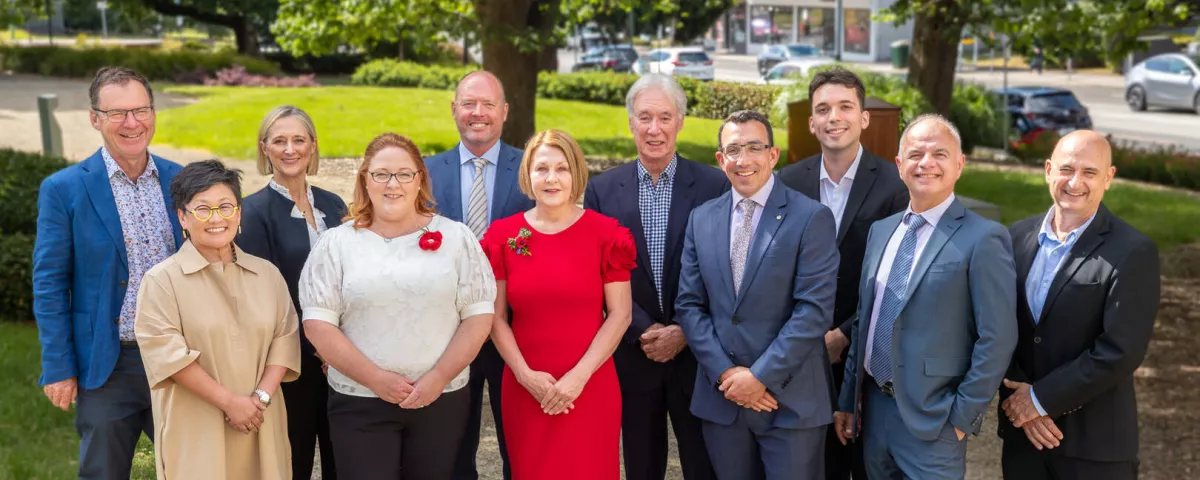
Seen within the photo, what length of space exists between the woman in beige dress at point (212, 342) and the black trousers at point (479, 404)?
3.55ft

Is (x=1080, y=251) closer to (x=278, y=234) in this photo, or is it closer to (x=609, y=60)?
(x=278, y=234)

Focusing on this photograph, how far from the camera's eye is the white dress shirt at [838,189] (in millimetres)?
4883

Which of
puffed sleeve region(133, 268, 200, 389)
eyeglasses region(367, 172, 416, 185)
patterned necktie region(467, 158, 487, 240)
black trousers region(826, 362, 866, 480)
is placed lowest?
black trousers region(826, 362, 866, 480)

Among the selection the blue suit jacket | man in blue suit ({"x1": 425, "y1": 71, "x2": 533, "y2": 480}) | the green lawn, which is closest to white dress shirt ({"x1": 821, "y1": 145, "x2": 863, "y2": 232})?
the blue suit jacket

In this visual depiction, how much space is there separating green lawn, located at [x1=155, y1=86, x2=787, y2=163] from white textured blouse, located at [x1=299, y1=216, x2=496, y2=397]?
12075mm

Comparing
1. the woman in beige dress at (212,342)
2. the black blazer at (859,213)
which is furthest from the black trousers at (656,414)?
the woman in beige dress at (212,342)

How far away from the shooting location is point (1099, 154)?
160 inches

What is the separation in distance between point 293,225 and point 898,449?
112 inches

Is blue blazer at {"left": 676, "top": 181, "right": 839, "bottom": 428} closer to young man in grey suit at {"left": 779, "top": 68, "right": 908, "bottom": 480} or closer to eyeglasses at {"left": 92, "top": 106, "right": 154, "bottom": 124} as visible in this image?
young man in grey suit at {"left": 779, "top": 68, "right": 908, "bottom": 480}

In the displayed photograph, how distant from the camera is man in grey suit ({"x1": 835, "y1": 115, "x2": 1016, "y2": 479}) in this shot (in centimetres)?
398

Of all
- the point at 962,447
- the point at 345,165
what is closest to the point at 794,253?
the point at 962,447

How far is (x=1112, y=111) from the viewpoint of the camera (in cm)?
3127

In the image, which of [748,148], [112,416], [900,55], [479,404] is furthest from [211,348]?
[900,55]

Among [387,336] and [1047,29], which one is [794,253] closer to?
[387,336]
